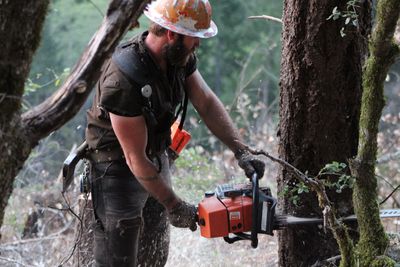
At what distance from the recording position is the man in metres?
3.69

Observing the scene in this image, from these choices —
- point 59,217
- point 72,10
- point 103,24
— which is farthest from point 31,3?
point 72,10

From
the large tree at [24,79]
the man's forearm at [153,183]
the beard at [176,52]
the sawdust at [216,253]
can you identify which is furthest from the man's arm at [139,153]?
the sawdust at [216,253]

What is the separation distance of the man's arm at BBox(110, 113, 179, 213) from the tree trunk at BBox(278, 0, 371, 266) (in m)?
0.77

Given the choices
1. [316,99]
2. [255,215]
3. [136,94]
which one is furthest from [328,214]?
[136,94]

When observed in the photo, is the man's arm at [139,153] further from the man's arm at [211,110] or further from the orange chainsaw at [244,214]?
the man's arm at [211,110]

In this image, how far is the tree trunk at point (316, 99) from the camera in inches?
147

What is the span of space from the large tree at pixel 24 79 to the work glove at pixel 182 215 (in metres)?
1.94

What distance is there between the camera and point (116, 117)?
12.0 ft

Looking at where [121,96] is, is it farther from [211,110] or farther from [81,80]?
[81,80]

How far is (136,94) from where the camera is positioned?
3678 mm

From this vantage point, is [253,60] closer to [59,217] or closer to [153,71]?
[59,217]

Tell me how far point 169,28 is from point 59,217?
4717mm

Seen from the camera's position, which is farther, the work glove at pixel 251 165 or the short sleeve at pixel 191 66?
the short sleeve at pixel 191 66

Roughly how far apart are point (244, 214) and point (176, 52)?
41.2 inches
